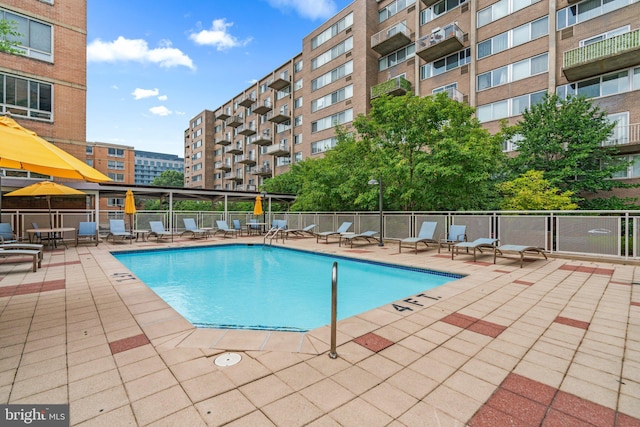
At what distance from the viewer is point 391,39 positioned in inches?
920

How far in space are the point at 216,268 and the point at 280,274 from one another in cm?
226

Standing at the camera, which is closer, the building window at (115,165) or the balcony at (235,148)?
the balcony at (235,148)

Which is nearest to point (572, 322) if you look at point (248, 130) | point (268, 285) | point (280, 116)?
point (268, 285)

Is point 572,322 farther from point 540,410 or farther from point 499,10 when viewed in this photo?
point 499,10

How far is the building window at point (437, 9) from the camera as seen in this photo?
834 inches

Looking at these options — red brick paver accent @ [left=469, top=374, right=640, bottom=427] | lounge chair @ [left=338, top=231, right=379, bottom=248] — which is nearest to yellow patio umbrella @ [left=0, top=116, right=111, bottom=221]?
red brick paver accent @ [left=469, top=374, right=640, bottom=427]

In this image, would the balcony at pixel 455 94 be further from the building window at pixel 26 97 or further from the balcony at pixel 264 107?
the balcony at pixel 264 107

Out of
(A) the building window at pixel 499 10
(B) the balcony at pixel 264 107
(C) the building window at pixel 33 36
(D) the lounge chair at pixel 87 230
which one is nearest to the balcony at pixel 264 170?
(B) the balcony at pixel 264 107

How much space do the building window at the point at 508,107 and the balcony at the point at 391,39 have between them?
8807mm

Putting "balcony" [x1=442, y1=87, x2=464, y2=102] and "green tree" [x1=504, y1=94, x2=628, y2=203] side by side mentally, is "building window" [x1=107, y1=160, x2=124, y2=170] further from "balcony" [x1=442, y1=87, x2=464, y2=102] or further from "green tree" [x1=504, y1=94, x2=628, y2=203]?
"green tree" [x1=504, y1=94, x2=628, y2=203]

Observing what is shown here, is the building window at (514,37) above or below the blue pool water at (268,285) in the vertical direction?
above

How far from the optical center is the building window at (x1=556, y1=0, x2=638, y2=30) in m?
15.5

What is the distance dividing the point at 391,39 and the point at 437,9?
3.75 meters

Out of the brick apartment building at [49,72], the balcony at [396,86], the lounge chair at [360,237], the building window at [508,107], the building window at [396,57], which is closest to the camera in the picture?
the lounge chair at [360,237]
